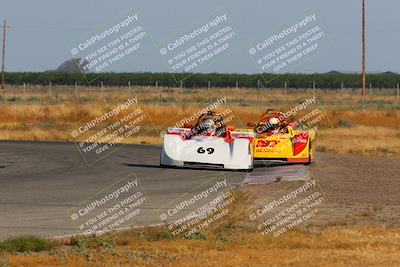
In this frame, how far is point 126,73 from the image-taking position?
472 ft

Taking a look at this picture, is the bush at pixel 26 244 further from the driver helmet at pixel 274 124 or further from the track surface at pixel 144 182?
the driver helmet at pixel 274 124

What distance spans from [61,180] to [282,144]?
25.6 ft

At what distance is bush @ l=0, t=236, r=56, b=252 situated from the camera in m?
13.6

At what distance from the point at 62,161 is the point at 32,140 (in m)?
11.4

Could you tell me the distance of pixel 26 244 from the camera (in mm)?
13656

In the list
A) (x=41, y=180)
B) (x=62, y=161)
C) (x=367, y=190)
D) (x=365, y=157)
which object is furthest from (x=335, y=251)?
(x=365, y=157)

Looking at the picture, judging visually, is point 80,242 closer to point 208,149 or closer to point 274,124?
point 208,149

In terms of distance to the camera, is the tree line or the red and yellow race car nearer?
the red and yellow race car

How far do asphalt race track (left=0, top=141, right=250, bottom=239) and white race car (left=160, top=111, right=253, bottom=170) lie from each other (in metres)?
0.28

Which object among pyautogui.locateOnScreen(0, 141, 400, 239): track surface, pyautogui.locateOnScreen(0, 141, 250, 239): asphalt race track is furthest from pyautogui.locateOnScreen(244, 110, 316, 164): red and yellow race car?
pyautogui.locateOnScreen(0, 141, 250, 239): asphalt race track

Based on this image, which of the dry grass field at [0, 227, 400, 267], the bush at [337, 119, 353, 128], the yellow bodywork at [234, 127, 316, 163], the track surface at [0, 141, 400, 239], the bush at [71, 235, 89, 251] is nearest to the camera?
the dry grass field at [0, 227, 400, 267]

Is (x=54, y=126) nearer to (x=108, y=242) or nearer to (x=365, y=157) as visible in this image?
(x=365, y=157)

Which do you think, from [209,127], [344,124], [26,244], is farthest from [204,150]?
[344,124]

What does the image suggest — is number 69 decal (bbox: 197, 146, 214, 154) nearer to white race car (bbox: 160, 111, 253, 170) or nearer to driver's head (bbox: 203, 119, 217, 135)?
white race car (bbox: 160, 111, 253, 170)
